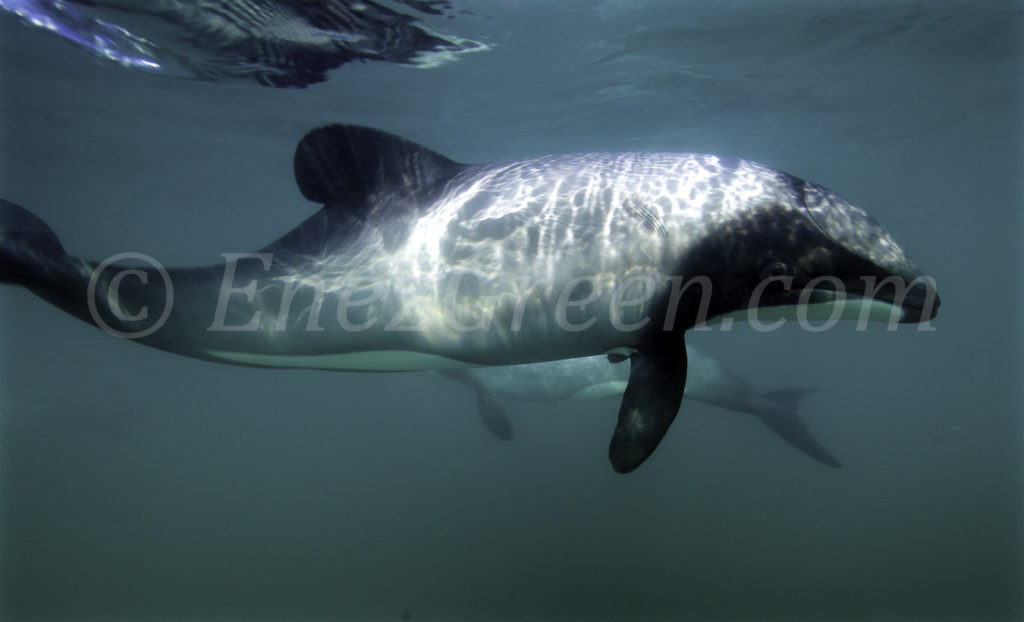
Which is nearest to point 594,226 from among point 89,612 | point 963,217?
point 89,612

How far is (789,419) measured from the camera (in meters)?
11.0

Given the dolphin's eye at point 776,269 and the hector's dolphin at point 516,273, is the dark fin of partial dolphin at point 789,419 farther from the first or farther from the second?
the dolphin's eye at point 776,269

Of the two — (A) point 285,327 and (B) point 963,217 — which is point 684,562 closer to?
(A) point 285,327

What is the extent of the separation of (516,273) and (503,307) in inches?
9.5

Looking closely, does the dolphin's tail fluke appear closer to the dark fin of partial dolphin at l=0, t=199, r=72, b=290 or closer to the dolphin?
the dark fin of partial dolphin at l=0, t=199, r=72, b=290

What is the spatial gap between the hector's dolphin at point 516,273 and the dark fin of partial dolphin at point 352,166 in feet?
0.05

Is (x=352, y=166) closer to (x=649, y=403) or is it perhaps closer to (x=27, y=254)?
(x=27, y=254)

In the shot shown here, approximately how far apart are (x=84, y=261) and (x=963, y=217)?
77929 millimetres

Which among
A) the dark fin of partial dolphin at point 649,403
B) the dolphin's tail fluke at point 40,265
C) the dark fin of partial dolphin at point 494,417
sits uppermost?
the dolphin's tail fluke at point 40,265

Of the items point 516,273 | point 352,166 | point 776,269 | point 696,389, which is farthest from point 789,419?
point 352,166

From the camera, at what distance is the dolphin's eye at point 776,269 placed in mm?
3664

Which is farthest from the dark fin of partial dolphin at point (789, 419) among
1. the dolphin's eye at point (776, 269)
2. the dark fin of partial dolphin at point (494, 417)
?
the dolphin's eye at point (776, 269)

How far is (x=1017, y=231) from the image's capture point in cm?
7469

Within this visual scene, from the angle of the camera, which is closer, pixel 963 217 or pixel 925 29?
pixel 925 29
